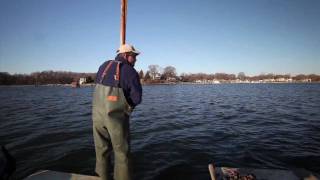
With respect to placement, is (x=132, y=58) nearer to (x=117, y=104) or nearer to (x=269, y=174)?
(x=117, y=104)

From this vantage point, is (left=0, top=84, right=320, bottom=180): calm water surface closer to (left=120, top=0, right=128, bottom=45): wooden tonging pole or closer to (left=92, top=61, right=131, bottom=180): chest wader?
(left=92, top=61, right=131, bottom=180): chest wader

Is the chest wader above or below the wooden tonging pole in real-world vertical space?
below

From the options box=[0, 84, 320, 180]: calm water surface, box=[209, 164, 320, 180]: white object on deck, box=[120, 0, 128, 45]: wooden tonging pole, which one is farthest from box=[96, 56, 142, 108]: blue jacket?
box=[0, 84, 320, 180]: calm water surface

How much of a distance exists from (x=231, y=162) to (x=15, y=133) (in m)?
10.8

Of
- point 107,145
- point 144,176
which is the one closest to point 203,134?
point 144,176

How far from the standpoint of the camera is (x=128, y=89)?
4.13 metres

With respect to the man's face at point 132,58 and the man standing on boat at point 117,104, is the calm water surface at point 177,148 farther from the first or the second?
the man's face at point 132,58

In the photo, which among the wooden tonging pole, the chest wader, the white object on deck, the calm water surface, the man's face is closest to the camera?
the chest wader

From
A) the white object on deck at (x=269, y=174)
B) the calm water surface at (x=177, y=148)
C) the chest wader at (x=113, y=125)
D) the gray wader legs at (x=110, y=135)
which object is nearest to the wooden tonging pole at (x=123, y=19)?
the chest wader at (x=113, y=125)

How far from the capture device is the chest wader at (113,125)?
13.3ft

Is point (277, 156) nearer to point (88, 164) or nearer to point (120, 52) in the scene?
point (88, 164)

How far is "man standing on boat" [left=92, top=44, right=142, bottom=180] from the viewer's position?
4070 millimetres

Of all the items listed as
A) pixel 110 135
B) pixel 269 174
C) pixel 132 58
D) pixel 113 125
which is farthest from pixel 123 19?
pixel 269 174

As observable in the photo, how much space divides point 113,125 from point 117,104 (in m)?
0.35
